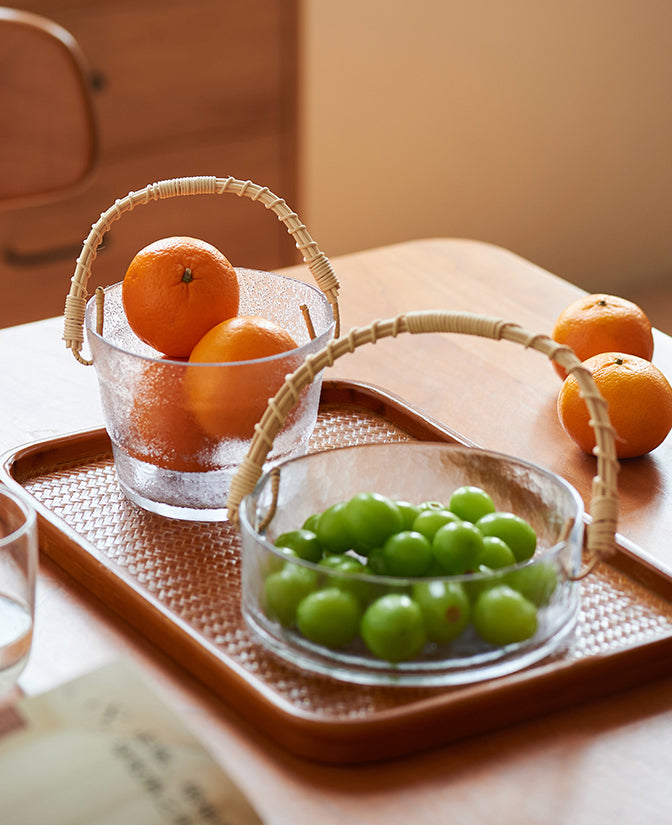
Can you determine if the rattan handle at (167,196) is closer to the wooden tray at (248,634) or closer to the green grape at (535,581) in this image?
the wooden tray at (248,634)

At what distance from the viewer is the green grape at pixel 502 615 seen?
0.60m

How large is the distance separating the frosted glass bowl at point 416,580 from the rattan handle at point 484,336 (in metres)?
0.01

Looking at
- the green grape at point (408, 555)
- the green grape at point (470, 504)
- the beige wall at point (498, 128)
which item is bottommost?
the beige wall at point (498, 128)

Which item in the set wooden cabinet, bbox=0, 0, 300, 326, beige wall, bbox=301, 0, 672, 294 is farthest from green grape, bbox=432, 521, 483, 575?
beige wall, bbox=301, 0, 672, 294

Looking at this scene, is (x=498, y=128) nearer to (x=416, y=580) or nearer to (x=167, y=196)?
(x=167, y=196)

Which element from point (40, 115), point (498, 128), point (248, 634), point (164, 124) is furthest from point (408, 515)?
point (498, 128)

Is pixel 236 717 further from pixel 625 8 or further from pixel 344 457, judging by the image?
pixel 625 8

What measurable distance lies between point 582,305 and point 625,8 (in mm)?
2170

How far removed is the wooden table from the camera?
0.57 meters

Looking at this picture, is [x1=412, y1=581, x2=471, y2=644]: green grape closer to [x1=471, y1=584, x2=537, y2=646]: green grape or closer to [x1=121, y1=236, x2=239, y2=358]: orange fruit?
[x1=471, y1=584, x2=537, y2=646]: green grape

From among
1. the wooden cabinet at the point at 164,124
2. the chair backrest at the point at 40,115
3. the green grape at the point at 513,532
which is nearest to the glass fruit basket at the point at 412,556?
the green grape at the point at 513,532

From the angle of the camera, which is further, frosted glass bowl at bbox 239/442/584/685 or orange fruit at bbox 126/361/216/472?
orange fruit at bbox 126/361/216/472

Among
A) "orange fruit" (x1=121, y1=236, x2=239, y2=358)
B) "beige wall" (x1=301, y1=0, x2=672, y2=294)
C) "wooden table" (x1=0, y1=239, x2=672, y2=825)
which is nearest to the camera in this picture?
"wooden table" (x1=0, y1=239, x2=672, y2=825)

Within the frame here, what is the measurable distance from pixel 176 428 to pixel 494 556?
0.26m
